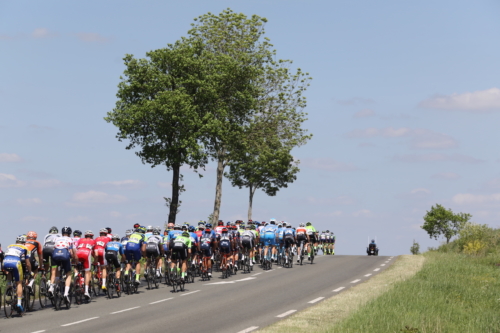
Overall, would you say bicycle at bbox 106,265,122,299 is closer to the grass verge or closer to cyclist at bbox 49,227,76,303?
cyclist at bbox 49,227,76,303

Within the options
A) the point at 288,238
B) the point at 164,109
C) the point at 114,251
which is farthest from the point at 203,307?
the point at 164,109

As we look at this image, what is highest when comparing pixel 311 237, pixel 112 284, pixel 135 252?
pixel 311 237

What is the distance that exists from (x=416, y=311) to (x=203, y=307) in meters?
6.17

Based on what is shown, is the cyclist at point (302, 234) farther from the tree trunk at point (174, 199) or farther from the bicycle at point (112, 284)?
the bicycle at point (112, 284)

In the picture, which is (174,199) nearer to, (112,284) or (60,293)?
(112,284)

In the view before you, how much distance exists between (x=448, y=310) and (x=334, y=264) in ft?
63.2

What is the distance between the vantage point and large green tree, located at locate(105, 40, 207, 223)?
139 feet

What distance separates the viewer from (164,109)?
41.6 meters

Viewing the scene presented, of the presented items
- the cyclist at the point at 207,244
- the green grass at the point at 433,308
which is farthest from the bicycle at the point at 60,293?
the green grass at the point at 433,308

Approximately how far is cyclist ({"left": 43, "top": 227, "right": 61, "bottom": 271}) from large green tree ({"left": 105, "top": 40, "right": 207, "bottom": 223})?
2208 cm

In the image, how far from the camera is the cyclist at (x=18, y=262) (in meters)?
17.5

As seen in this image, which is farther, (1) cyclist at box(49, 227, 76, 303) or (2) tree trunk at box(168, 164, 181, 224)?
(2) tree trunk at box(168, 164, 181, 224)

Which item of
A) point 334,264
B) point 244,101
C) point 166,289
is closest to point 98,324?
point 166,289

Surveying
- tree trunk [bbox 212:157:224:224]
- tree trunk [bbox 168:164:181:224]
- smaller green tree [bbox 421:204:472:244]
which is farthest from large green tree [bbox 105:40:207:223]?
smaller green tree [bbox 421:204:472:244]
